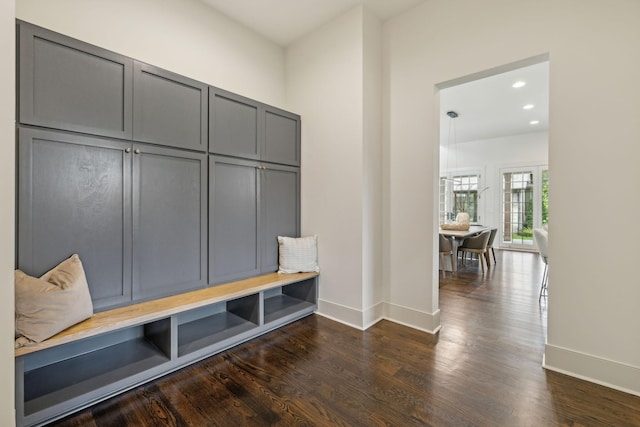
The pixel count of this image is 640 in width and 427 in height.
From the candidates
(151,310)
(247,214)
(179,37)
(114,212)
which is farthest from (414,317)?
→ (179,37)

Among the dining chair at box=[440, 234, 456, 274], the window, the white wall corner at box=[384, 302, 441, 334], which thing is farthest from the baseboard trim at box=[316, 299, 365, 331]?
the window

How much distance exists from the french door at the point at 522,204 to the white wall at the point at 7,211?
900 cm

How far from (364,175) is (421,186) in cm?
54

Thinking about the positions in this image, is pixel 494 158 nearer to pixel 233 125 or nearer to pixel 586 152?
pixel 586 152

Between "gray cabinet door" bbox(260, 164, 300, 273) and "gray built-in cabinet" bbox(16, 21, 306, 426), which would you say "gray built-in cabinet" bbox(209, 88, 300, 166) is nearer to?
"gray built-in cabinet" bbox(16, 21, 306, 426)

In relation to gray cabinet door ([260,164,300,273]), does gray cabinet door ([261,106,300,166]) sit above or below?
above

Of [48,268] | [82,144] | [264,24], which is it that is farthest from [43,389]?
[264,24]

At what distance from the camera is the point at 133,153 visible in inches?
76.9

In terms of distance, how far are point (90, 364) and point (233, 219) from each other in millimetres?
1370

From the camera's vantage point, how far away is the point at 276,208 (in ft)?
9.55

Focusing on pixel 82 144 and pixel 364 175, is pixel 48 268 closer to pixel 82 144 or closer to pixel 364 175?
pixel 82 144

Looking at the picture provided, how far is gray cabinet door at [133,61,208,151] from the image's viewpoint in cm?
199

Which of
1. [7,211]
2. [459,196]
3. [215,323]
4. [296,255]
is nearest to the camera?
[7,211]

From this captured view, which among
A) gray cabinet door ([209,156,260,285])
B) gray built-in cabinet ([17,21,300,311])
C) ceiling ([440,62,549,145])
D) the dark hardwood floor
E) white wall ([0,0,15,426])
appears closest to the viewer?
white wall ([0,0,15,426])
